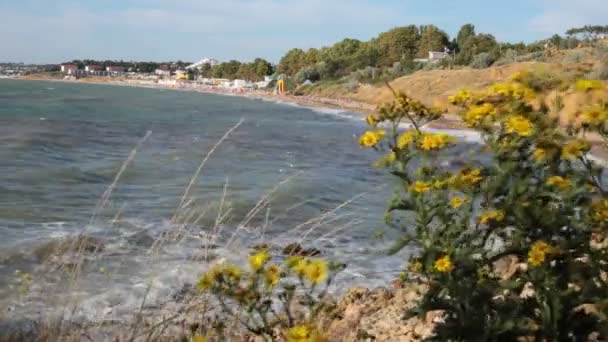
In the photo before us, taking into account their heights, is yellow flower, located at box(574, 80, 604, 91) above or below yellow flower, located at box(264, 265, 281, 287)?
above

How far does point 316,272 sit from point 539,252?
2.38 feet

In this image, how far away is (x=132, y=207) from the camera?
10320 mm

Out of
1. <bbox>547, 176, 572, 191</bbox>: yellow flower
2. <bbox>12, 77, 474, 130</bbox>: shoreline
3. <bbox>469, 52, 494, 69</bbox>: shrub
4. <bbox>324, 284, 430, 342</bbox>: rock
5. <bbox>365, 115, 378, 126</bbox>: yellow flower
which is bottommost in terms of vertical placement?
<bbox>12, 77, 474, 130</bbox>: shoreline

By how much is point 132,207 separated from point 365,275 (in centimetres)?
486

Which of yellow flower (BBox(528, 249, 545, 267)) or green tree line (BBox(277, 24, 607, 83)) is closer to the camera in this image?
yellow flower (BBox(528, 249, 545, 267))

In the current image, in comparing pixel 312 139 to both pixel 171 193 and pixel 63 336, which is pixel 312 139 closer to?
pixel 171 193

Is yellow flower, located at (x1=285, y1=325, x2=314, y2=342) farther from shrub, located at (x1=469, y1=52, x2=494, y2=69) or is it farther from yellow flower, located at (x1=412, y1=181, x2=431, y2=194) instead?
shrub, located at (x1=469, y1=52, x2=494, y2=69)

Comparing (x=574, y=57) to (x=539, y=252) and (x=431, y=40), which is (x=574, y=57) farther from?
(x=539, y=252)

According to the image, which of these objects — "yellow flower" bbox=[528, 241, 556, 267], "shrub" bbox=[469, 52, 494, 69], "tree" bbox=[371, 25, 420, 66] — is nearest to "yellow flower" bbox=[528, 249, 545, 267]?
"yellow flower" bbox=[528, 241, 556, 267]

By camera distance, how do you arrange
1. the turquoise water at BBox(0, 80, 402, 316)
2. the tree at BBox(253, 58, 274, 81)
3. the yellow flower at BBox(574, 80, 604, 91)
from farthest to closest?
the tree at BBox(253, 58, 274, 81)
the turquoise water at BBox(0, 80, 402, 316)
the yellow flower at BBox(574, 80, 604, 91)

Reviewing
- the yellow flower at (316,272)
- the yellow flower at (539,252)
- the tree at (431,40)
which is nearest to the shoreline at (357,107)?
the yellow flower at (539,252)

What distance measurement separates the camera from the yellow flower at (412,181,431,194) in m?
2.11

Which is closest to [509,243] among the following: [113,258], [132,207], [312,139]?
[113,258]

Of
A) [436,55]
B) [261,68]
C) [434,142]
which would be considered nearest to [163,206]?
[434,142]
